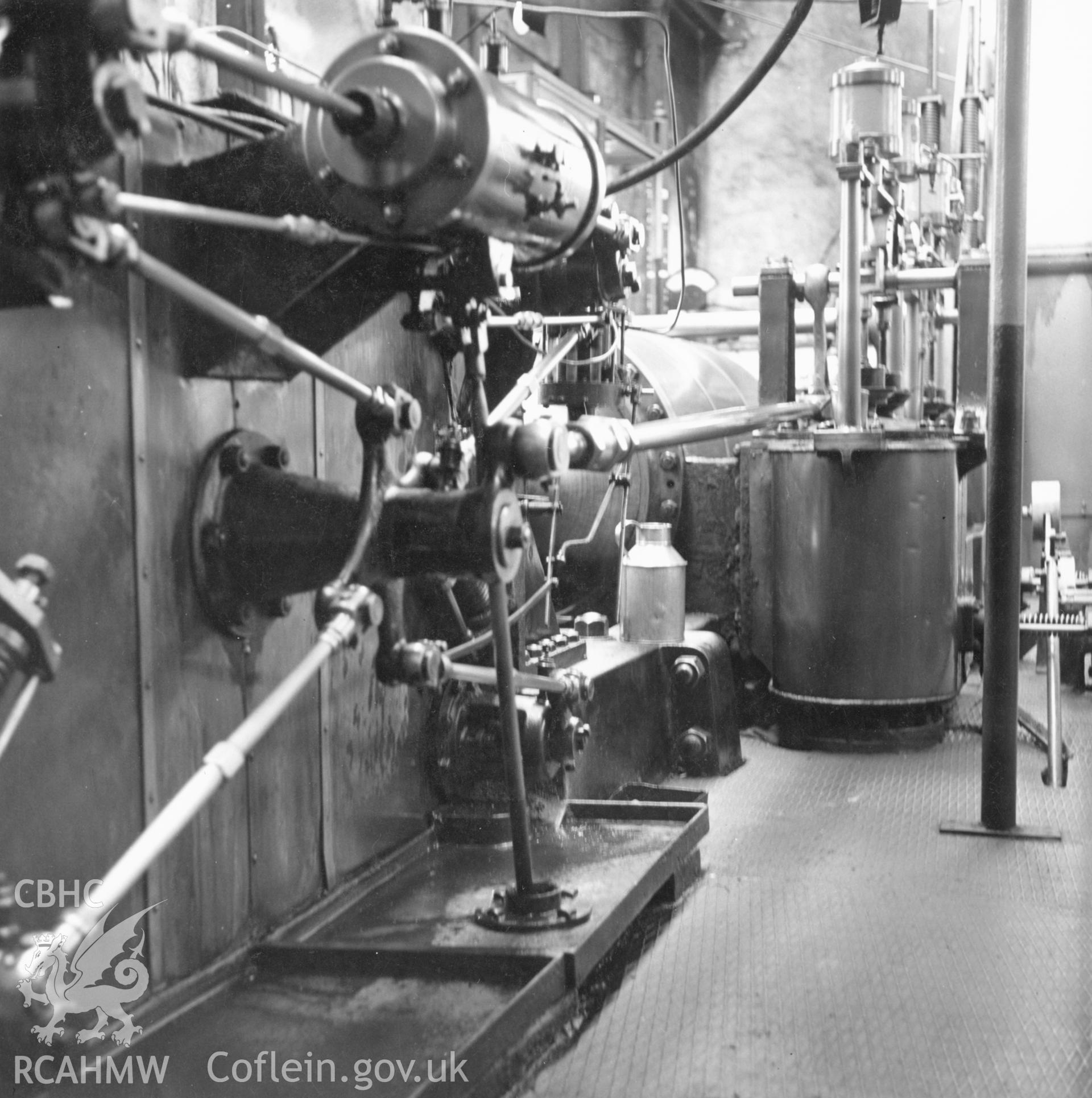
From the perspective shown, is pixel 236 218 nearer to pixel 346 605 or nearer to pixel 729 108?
pixel 346 605

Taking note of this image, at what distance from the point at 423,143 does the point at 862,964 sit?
1280mm

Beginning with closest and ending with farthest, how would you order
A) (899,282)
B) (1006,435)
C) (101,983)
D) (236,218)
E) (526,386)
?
(236,218)
(101,983)
(526,386)
(1006,435)
(899,282)

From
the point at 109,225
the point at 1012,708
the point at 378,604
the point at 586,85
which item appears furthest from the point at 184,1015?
the point at 586,85

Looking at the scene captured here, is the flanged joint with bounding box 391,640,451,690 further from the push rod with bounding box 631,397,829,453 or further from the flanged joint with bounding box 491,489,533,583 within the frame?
the push rod with bounding box 631,397,829,453

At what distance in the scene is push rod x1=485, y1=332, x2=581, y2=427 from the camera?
5.29 feet

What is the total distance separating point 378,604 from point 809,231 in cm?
741

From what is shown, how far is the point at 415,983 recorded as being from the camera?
1543 millimetres

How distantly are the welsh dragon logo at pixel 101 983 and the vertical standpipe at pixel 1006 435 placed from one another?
5.50ft

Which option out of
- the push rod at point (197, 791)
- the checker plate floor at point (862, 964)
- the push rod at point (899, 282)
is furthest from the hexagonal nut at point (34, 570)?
the push rod at point (899, 282)

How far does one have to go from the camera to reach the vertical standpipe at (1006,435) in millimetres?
2391

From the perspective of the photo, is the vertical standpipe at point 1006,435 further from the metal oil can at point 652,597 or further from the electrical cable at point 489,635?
the electrical cable at point 489,635

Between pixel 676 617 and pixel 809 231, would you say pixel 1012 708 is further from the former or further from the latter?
pixel 809 231

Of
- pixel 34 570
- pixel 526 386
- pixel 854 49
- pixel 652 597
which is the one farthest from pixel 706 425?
pixel 854 49

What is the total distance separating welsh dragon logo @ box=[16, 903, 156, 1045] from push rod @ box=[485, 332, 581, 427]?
68 cm
